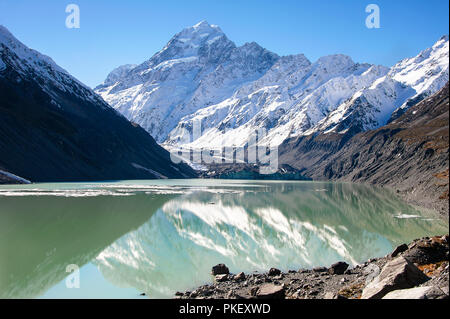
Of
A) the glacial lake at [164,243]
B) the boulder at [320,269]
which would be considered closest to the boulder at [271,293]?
the glacial lake at [164,243]

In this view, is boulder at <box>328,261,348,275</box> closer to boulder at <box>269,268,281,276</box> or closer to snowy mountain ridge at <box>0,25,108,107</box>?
boulder at <box>269,268,281,276</box>

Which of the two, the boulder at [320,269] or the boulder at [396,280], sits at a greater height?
the boulder at [396,280]

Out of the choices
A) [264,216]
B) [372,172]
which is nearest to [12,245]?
[264,216]

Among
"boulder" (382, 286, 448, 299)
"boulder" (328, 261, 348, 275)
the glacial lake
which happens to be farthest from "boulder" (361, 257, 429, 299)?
the glacial lake

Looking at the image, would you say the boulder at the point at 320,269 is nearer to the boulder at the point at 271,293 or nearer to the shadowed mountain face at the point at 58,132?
the boulder at the point at 271,293

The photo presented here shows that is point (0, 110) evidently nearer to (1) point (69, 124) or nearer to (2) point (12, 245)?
(1) point (69, 124)

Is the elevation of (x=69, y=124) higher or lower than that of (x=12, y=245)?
higher

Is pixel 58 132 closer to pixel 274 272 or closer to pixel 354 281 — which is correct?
pixel 274 272
